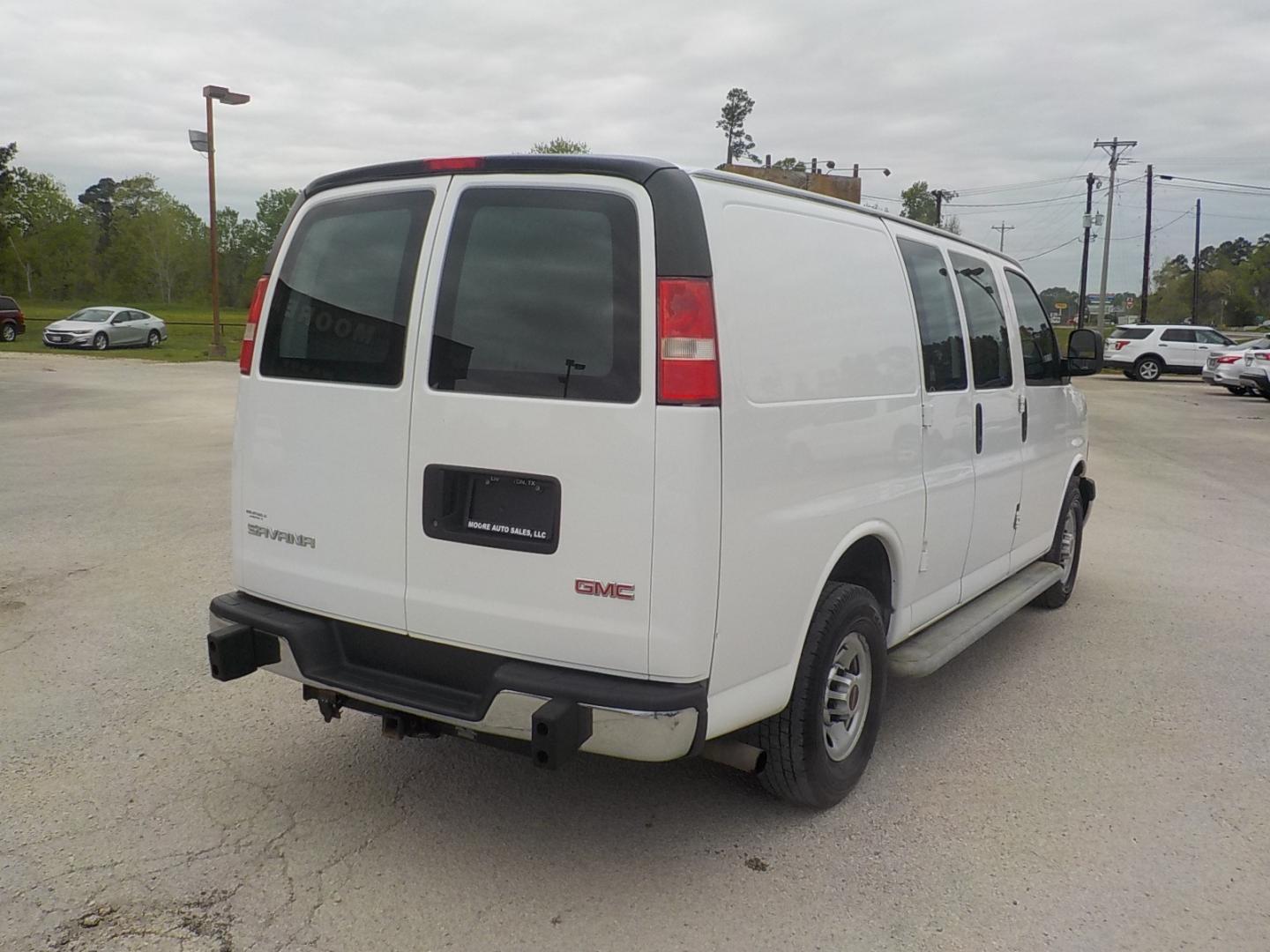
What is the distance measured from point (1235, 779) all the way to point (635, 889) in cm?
253

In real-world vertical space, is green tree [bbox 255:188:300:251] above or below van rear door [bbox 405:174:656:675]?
above

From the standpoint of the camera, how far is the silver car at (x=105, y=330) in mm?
34688

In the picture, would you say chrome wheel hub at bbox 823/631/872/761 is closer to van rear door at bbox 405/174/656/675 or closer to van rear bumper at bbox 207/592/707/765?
van rear bumper at bbox 207/592/707/765

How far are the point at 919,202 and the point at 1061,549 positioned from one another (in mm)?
77402

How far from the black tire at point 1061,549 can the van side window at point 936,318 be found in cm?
212

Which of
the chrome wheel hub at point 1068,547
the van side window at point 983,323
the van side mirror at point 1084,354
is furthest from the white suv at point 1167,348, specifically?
the van side window at point 983,323

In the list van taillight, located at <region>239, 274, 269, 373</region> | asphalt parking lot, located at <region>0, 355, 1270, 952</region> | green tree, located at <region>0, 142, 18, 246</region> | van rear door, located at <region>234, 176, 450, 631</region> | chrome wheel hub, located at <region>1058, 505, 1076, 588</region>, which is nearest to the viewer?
asphalt parking lot, located at <region>0, 355, 1270, 952</region>

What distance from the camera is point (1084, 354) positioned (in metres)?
6.07

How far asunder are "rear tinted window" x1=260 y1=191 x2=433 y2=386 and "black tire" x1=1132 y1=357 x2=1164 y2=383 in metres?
34.9

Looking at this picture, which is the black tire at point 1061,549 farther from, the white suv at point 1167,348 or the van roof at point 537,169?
the white suv at point 1167,348

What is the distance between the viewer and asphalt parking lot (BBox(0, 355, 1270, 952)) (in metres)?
3.04

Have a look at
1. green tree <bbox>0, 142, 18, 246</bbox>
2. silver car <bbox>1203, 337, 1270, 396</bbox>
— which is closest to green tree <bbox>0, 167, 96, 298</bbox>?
green tree <bbox>0, 142, 18, 246</bbox>

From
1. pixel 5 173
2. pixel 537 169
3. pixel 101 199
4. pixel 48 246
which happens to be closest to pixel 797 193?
pixel 537 169

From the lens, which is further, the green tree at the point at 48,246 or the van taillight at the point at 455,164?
the green tree at the point at 48,246
